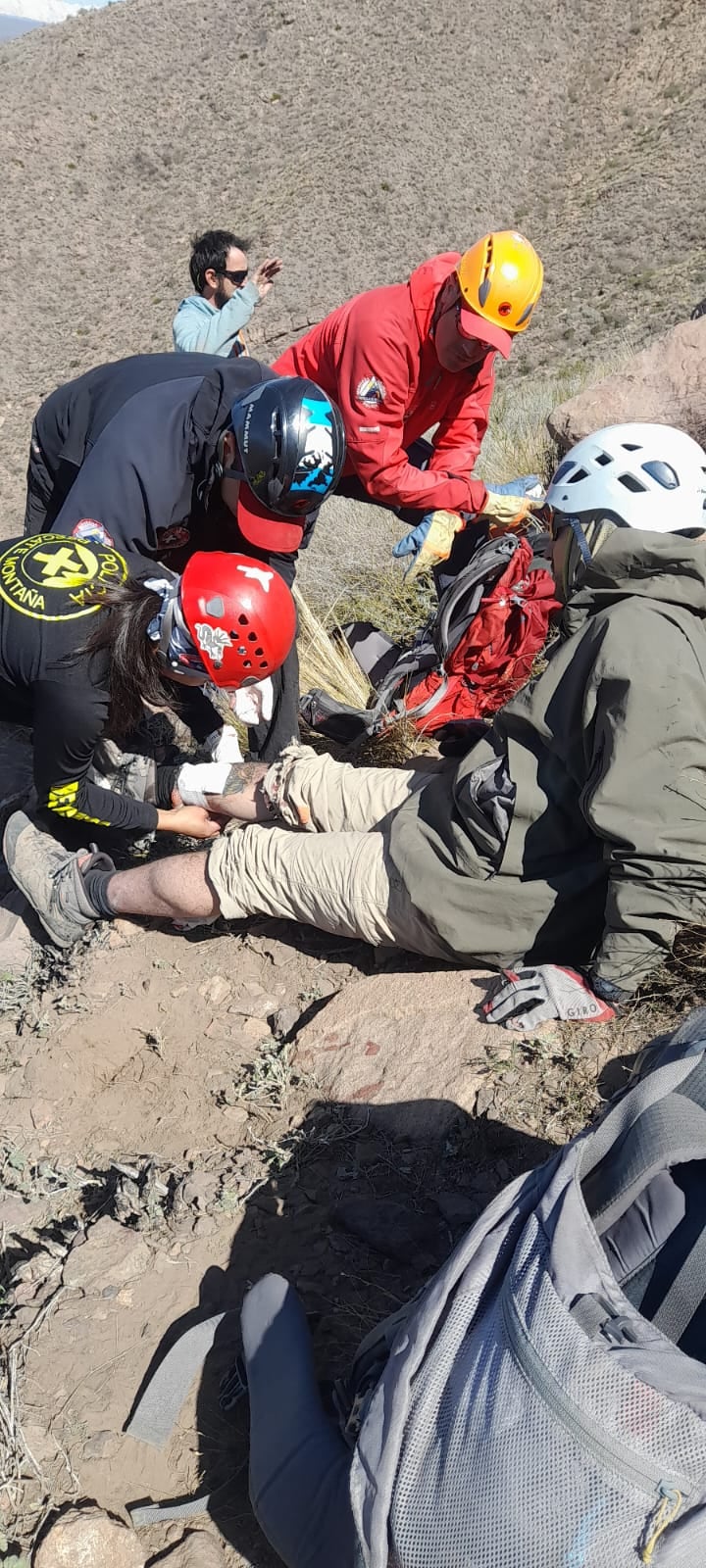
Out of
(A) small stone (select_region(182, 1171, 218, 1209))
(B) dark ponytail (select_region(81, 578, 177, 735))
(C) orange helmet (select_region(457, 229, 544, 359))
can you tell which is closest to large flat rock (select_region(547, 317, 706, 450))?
(C) orange helmet (select_region(457, 229, 544, 359))

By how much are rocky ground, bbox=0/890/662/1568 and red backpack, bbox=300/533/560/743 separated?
42.0 inches

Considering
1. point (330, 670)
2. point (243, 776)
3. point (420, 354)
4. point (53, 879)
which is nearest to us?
point (53, 879)

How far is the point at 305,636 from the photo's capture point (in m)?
5.06

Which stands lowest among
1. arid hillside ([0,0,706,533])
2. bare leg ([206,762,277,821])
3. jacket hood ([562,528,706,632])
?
bare leg ([206,762,277,821])

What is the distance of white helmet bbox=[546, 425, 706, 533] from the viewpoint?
10.2 ft

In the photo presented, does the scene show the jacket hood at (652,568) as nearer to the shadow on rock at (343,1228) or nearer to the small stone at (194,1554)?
the shadow on rock at (343,1228)

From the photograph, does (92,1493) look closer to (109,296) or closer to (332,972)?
(332,972)

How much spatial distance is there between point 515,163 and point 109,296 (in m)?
8.20

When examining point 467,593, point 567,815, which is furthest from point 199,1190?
point 467,593

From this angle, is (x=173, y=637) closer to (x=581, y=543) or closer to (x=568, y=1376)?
(x=581, y=543)

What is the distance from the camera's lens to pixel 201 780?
3.96 meters

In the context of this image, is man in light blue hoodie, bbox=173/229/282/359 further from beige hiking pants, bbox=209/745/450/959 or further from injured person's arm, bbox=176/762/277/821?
beige hiking pants, bbox=209/745/450/959

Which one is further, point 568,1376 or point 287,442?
point 287,442

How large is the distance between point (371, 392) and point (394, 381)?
0.10 metres
